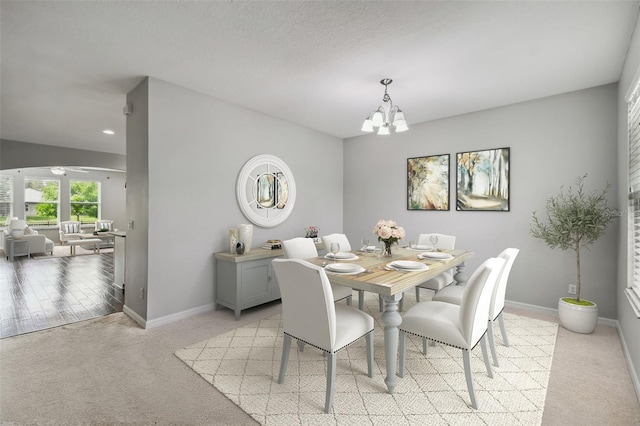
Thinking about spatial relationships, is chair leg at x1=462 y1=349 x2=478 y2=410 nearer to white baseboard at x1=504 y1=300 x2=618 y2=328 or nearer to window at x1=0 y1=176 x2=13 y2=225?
white baseboard at x1=504 y1=300 x2=618 y2=328

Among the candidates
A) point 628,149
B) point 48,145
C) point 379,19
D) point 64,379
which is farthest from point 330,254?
point 48,145

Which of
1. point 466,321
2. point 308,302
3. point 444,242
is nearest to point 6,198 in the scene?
point 308,302

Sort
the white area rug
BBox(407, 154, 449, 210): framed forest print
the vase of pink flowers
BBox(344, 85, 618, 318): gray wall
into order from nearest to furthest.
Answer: the white area rug < the vase of pink flowers < BBox(344, 85, 618, 318): gray wall < BBox(407, 154, 449, 210): framed forest print

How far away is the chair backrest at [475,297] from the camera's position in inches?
69.7

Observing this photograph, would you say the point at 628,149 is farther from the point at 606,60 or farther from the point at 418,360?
the point at 418,360

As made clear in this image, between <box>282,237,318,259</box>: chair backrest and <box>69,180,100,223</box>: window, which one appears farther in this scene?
<box>69,180,100,223</box>: window

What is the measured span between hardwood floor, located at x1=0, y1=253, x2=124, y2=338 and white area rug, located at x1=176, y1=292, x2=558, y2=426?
1890 millimetres

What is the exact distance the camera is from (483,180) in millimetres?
3941

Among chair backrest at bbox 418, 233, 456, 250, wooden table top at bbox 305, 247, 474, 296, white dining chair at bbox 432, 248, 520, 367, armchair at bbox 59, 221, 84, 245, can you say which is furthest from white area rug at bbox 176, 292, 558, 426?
armchair at bbox 59, 221, 84, 245

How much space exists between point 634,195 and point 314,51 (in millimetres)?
2818

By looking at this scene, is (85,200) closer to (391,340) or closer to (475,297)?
(391,340)

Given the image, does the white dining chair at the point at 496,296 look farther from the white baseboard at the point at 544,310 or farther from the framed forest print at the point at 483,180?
the framed forest print at the point at 483,180

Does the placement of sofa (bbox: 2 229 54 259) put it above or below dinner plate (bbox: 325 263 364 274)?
below

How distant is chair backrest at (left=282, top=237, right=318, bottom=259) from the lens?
2.94 metres
